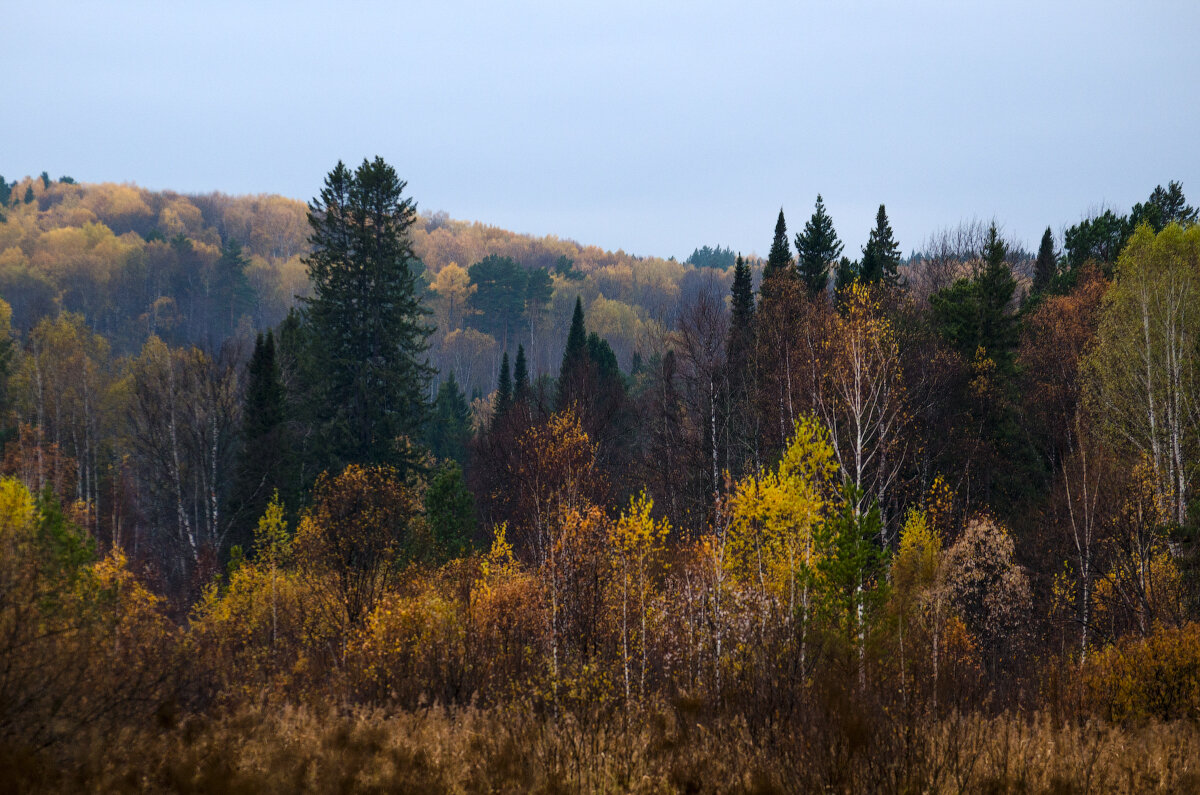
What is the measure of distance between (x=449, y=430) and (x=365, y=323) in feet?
72.2

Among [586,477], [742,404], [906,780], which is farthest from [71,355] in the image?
[906,780]

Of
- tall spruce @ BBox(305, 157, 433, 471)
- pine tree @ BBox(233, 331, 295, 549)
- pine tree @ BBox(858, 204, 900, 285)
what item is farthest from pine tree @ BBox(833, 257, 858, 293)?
pine tree @ BBox(233, 331, 295, 549)

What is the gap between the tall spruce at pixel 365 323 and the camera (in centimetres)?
3866

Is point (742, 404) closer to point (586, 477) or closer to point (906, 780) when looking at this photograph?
point (586, 477)

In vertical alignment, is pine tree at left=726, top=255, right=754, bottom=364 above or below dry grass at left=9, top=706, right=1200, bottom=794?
above

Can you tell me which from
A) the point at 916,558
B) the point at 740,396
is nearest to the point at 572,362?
the point at 740,396

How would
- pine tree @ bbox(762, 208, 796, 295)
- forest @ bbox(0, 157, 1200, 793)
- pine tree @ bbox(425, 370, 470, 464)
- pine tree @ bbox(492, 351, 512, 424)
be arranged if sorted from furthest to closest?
1. pine tree @ bbox(425, 370, 470, 464)
2. pine tree @ bbox(492, 351, 512, 424)
3. pine tree @ bbox(762, 208, 796, 295)
4. forest @ bbox(0, 157, 1200, 793)

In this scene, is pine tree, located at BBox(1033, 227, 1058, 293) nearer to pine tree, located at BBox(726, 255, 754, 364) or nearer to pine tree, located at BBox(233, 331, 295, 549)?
pine tree, located at BBox(726, 255, 754, 364)

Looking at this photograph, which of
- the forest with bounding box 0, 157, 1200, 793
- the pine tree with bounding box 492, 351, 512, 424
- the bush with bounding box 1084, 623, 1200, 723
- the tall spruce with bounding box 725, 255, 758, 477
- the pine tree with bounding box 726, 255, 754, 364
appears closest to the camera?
the forest with bounding box 0, 157, 1200, 793

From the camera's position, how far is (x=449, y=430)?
2415 inches

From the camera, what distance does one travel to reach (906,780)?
21.6 ft

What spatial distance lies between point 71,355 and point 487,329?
57.4 meters

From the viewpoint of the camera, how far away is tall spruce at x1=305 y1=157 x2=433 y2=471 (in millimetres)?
38656

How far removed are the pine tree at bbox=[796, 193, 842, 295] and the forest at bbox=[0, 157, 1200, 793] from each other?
235mm
